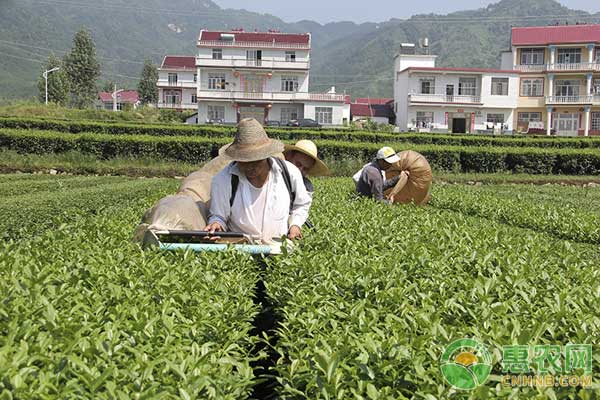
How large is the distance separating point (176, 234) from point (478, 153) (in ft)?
67.9

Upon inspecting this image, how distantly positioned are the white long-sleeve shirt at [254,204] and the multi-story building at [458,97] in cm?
4664

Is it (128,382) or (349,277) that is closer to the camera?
(128,382)

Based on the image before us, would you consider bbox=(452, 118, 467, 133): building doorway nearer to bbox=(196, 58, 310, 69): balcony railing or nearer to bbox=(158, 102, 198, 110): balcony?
bbox=(196, 58, 310, 69): balcony railing

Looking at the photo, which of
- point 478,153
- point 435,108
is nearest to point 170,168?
point 478,153

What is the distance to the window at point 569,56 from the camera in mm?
51719

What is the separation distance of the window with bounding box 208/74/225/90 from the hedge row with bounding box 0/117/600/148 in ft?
91.6

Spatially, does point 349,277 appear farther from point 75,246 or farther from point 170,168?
point 170,168

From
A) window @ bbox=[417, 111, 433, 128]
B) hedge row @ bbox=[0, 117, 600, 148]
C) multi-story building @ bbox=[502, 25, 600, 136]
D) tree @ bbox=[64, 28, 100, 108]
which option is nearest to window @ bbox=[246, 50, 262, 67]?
window @ bbox=[417, 111, 433, 128]

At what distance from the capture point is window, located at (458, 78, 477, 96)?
169 ft

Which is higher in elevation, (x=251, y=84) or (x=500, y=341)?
(x=251, y=84)

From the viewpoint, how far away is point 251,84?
5478 centimetres

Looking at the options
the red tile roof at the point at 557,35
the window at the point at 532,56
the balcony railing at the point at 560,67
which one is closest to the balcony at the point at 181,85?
the red tile roof at the point at 557,35

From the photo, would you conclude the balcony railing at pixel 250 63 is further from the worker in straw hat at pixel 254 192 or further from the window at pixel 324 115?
the worker in straw hat at pixel 254 192

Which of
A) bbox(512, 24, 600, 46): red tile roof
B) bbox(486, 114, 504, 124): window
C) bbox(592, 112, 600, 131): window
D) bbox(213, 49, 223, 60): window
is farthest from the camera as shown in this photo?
bbox(213, 49, 223, 60): window
